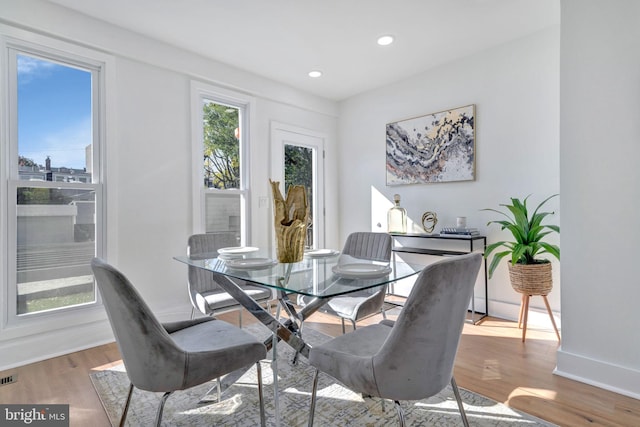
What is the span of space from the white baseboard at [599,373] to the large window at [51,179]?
3.51m

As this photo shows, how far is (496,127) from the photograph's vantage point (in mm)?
3266

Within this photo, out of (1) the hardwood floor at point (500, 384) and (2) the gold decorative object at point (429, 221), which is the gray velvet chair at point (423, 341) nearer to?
(1) the hardwood floor at point (500, 384)

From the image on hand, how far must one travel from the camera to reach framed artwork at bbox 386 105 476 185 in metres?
3.44

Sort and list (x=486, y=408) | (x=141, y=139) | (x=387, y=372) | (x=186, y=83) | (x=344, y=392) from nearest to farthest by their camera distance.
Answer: (x=387, y=372) → (x=486, y=408) → (x=344, y=392) → (x=141, y=139) → (x=186, y=83)

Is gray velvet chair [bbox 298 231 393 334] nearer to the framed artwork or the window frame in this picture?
the framed artwork

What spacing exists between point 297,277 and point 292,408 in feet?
2.46

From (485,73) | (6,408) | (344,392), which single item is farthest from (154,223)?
(485,73)

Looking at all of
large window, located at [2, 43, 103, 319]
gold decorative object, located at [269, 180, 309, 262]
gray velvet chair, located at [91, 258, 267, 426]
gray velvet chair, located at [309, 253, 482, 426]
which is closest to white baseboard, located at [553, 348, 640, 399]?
gray velvet chair, located at [309, 253, 482, 426]

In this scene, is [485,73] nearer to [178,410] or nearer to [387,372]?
[387,372]

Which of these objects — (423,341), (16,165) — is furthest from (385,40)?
(16,165)

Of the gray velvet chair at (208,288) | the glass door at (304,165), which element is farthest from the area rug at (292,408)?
the glass door at (304,165)

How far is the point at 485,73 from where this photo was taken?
3324 millimetres

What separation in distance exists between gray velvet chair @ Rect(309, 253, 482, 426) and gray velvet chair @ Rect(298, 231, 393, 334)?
0.75m

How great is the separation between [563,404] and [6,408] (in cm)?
300
